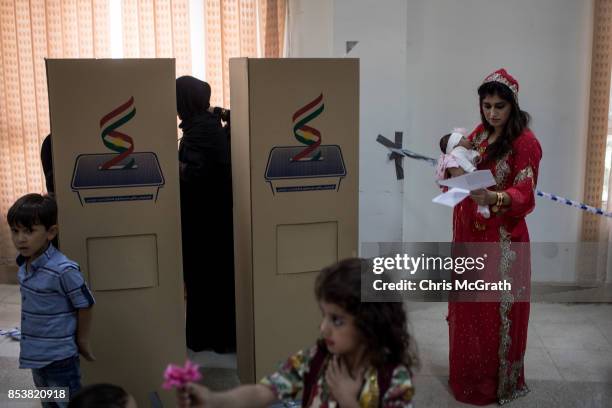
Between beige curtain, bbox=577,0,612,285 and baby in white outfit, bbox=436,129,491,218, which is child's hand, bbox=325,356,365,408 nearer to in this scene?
baby in white outfit, bbox=436,129,491,218

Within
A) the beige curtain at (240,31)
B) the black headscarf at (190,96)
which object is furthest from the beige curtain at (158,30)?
the black headscarf at (190,96)

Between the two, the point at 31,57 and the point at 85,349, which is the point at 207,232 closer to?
the point at 85,349

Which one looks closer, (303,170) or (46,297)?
(46,297)

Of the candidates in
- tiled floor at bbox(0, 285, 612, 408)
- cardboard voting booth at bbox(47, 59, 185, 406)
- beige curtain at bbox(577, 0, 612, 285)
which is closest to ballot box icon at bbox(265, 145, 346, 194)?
cardboard voting booth at bbox(47, 59, 185, 406)

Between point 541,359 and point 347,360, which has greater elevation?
point 347,360

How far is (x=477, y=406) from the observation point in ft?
9.52

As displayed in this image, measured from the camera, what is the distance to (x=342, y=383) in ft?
4.77

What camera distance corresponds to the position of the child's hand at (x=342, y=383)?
1.43 metres

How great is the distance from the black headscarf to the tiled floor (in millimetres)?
1140

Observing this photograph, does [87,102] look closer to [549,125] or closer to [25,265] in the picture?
[25,265]

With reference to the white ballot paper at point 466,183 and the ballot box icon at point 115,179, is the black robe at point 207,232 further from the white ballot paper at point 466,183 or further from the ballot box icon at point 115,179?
the white ballot paper at point 466,183

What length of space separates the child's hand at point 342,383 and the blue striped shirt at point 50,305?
3.39 feet

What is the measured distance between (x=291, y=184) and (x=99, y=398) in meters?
1.18

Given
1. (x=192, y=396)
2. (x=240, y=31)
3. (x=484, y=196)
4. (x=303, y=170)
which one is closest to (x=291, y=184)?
(x=303, y=170)
